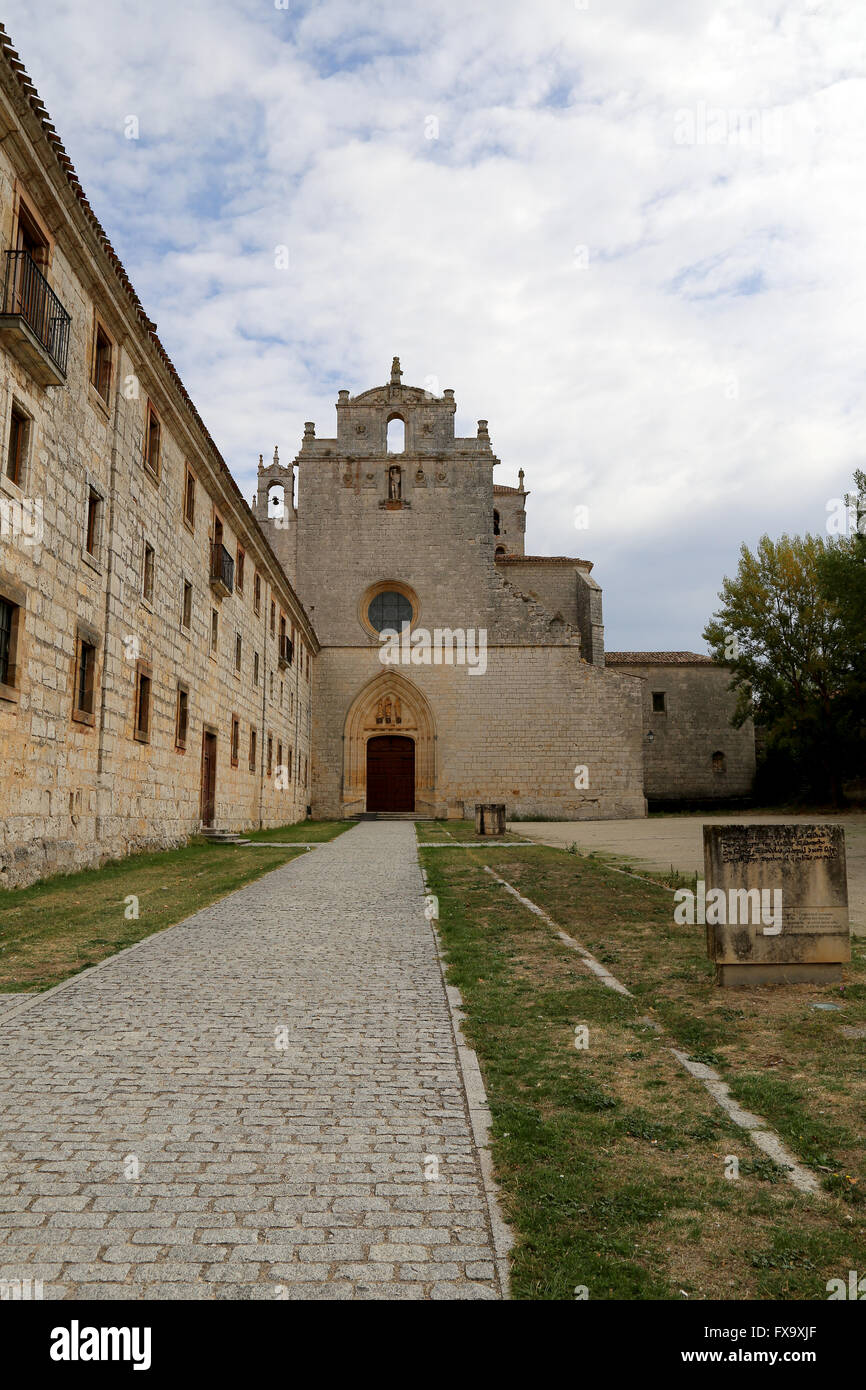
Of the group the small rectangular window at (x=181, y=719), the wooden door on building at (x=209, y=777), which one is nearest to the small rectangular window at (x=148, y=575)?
the small rectangular window at (x=181, y=719)

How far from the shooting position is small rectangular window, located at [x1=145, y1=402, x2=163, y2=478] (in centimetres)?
1672

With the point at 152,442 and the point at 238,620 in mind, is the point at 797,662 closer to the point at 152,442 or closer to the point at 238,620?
the point at 238,620

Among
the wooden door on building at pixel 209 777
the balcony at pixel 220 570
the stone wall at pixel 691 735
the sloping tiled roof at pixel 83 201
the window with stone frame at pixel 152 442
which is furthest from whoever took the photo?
the stone wall at pixel 691 735

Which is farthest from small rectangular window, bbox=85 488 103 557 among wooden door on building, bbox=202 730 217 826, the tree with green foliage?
the tree with green foliage

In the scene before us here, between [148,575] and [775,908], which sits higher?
[148,575]

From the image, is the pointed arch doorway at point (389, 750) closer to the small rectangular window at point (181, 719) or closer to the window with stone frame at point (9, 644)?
the small rectangular window at point (181, 719)

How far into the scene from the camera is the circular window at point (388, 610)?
122 feet

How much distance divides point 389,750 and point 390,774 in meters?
1.02

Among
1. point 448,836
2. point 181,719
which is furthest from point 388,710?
point 181,719

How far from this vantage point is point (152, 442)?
17156 millimetres

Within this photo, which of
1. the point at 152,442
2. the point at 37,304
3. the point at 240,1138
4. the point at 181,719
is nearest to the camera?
the point at 240,1138

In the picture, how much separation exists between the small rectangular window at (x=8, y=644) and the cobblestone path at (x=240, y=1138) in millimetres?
5609
